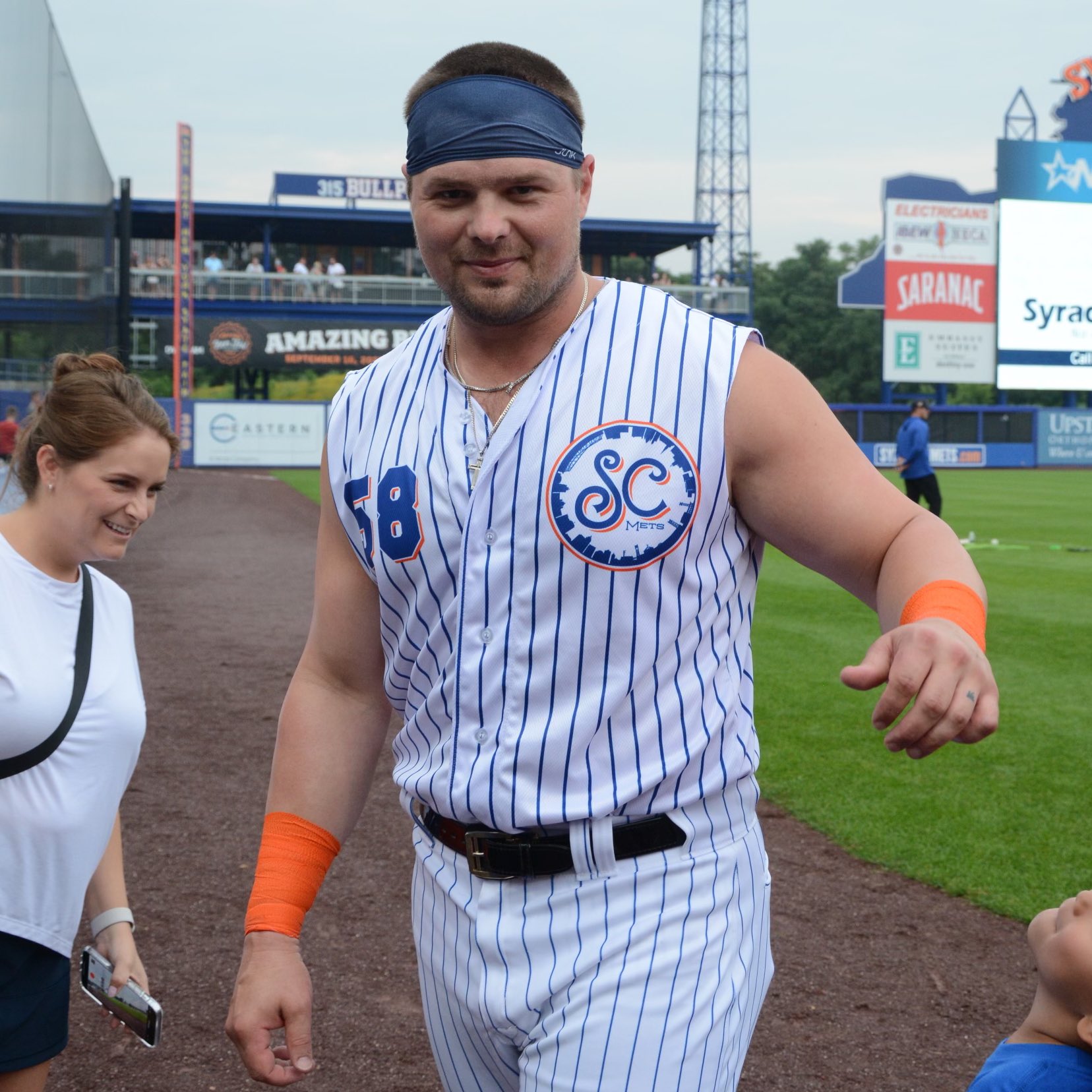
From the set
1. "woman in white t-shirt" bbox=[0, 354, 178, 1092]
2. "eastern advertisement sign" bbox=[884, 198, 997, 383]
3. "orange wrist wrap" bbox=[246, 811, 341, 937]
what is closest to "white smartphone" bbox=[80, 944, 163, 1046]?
"woman in white t-shirt" bbox=[0, 354, 178, 1092]

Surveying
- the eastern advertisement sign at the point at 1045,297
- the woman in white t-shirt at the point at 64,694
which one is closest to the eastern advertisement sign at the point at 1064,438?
the eastern advertisement sign at the point at 1045,297

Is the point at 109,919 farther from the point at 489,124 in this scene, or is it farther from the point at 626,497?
the point at 489,124

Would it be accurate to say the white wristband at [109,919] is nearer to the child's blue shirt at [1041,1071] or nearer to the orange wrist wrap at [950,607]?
the child's blue shirt at [1041,1071]

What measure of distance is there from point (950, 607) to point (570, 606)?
54 centimetres

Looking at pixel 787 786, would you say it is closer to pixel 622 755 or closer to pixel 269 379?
pixel 622 755

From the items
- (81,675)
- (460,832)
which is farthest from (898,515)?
(81,675)

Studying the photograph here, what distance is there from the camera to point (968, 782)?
6.56 metres

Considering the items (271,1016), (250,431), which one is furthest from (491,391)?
(250,431)

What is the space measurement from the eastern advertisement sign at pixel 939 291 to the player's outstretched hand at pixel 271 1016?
41.7 meters

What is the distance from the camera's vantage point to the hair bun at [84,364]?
295cm

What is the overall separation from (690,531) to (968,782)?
5.21 m

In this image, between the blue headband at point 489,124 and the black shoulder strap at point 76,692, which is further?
the black shoulder strap at point 76,692

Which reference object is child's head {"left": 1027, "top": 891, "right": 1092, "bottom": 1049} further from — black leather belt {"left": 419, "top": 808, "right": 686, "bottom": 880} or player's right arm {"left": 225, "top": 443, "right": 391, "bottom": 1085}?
player's right arm {"left": 225, "top": 443, "right": 391, "bottom": 1085}

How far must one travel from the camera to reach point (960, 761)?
699 centimetres
